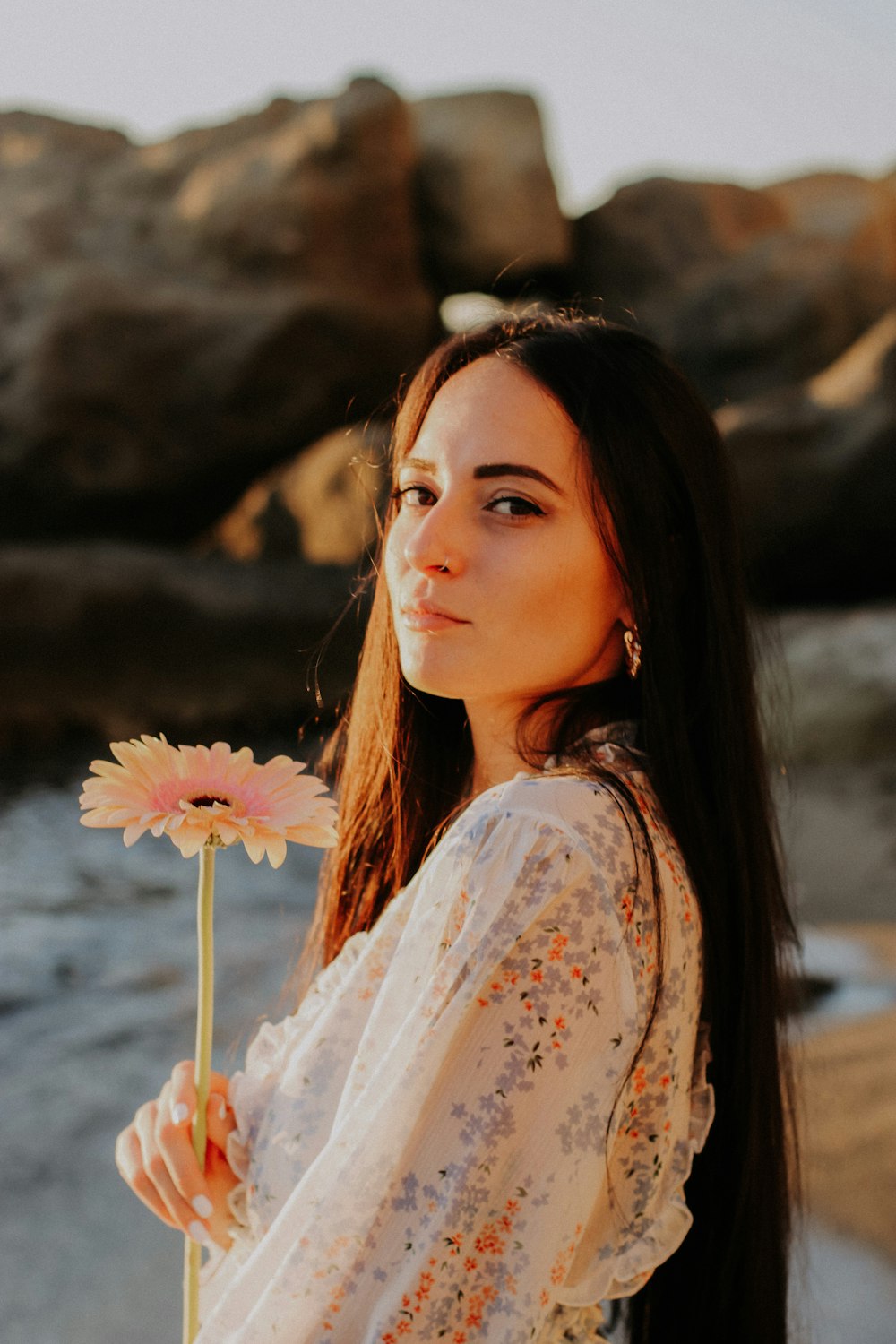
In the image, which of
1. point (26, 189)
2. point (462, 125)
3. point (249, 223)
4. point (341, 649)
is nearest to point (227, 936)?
point (341, 649)

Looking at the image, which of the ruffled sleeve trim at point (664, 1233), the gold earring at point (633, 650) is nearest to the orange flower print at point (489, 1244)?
the ruffled sleeve trim at point (664, 1233)

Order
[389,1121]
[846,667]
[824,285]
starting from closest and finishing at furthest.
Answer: [389,1121]
[846,667]
[824,285]

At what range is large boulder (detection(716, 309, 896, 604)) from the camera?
8188mm

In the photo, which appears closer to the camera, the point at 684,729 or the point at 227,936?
the point at 684,729

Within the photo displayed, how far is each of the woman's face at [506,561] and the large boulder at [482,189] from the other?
9.55m

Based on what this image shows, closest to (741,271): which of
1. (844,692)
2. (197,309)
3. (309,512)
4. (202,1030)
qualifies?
(309,512)

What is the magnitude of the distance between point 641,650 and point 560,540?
147 mm

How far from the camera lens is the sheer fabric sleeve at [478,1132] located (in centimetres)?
108

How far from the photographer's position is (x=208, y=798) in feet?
3.74

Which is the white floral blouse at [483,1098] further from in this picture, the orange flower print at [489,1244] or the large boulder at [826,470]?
the large boulder at [826,470]

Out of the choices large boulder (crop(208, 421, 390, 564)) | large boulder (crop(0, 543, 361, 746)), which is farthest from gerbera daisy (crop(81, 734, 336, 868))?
large boulder (crop(208, 421, 390, 564))

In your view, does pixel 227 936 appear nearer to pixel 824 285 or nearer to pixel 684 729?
pixel 684 729

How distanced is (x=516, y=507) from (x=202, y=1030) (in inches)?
23.5

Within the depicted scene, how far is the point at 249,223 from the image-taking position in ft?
30.9
